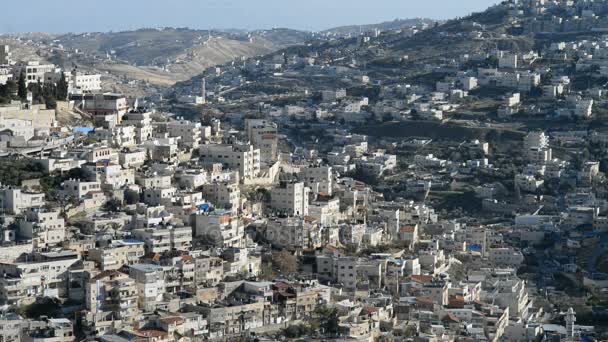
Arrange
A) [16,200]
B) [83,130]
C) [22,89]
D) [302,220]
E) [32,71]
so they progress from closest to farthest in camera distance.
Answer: [16,200] → [302,220] → [83,130] → [22,89] → [32,71]

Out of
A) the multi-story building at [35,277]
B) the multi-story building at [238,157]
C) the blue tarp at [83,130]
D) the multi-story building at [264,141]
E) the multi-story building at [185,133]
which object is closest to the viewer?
the multi-story building at [35,277]

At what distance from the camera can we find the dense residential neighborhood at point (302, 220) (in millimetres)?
21047

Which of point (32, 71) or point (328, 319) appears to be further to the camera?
point (32, 71)

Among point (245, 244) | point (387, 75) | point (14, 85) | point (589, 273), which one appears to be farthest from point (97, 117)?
point (387, 75)

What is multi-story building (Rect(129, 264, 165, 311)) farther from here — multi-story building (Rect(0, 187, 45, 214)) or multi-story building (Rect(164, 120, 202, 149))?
multi-story building (Rect(164, 120, 202, 149))

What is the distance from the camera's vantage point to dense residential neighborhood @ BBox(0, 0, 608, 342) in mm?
21047

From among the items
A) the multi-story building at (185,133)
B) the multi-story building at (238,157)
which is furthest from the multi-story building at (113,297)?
the multi-story building at (185,133)

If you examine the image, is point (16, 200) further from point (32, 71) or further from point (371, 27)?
point (371, 27)

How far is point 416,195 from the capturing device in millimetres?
36906

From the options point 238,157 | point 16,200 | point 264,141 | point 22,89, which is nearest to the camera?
point 16,200

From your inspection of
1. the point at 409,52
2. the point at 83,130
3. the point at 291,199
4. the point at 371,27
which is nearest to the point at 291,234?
the point at 291,199

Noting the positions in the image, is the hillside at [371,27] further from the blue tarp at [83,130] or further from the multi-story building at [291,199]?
the multi-story building at [291,199]

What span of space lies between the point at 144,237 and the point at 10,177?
319 centimetres

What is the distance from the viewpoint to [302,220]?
84.5 feet
